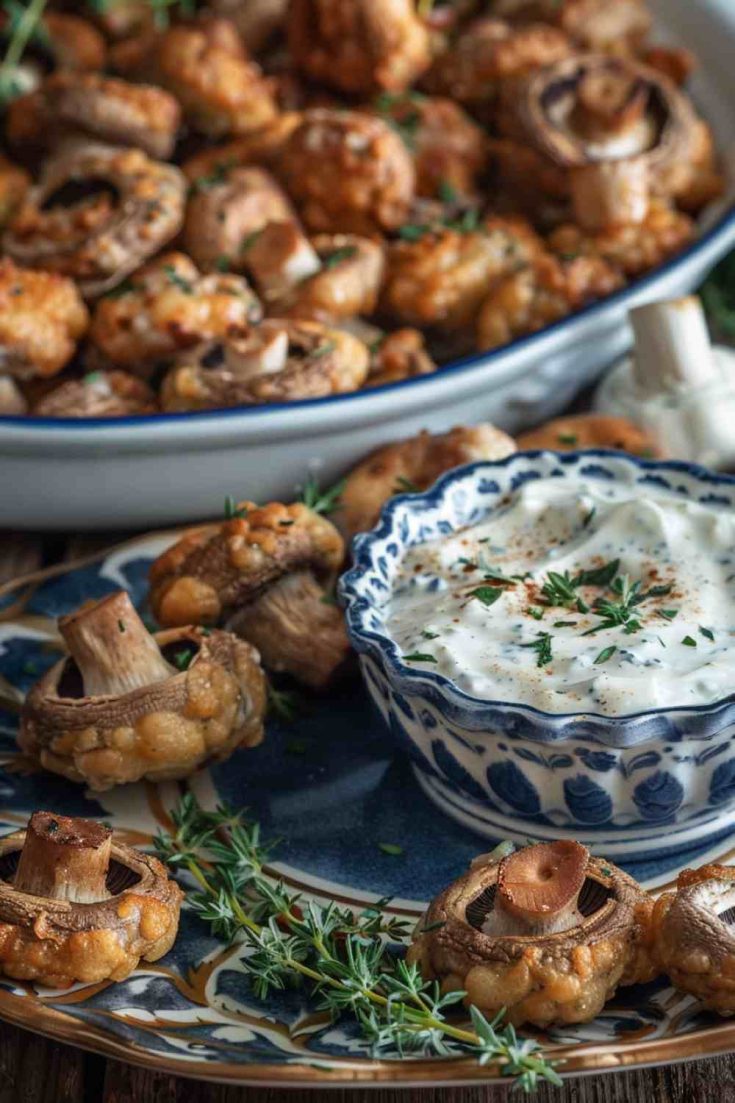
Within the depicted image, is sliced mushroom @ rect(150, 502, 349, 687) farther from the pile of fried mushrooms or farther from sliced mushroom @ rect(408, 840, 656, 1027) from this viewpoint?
sliced mushroom @ rect(408, 840, 656, 1027)

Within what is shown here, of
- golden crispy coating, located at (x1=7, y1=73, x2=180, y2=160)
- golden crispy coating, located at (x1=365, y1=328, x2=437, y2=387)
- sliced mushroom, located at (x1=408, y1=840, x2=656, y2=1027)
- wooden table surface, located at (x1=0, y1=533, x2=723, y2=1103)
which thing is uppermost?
golden crispy coating, located at (x1=7, y1=73, x2=180, y2=160)

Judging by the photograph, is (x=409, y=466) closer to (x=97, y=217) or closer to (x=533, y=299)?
(x=533, y=299)

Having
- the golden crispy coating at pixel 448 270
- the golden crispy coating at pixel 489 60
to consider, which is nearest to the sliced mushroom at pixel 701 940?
the golden crispy coating at pixel 448 270

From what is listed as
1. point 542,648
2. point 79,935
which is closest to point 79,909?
point 79,935

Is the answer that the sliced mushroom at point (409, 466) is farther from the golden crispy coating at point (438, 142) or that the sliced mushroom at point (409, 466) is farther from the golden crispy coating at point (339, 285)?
the golden crispy coating at point (438, 142)

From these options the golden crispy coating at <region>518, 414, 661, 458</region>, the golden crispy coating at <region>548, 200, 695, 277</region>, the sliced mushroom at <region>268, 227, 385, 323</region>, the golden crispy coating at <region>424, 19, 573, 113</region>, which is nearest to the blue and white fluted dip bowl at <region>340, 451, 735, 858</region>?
the golden crispy coating at <region>518, 414, 661, 458</region>
